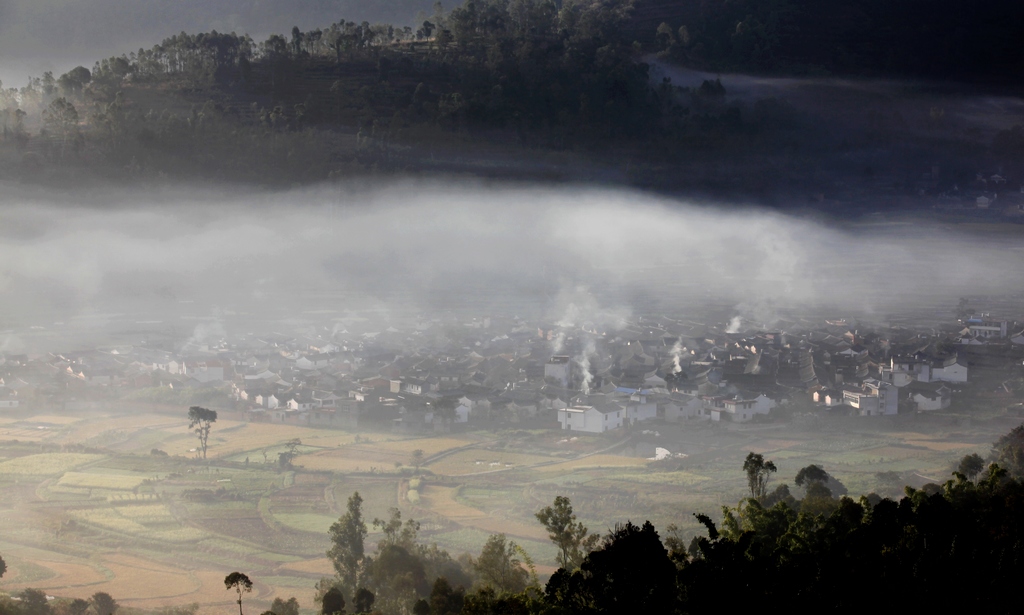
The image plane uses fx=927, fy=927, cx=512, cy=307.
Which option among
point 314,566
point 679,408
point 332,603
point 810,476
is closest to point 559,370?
point 679,408

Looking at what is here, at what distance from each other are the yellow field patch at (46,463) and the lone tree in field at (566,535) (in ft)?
16.2

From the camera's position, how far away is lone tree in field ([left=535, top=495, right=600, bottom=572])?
6.91 m

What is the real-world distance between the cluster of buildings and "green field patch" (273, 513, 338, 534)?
2270mm

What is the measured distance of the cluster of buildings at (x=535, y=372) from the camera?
10695 mm

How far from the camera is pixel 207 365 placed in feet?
38.3

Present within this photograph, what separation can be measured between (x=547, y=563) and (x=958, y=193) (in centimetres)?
1539

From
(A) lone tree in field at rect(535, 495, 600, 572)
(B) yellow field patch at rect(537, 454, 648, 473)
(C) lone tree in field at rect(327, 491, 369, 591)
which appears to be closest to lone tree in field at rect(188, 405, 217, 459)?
(C) lone tree in field at rect(327, 491, 369, 591)

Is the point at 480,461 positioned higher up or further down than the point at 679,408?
further down

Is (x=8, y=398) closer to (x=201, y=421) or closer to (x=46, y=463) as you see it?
(x=46, y=463)

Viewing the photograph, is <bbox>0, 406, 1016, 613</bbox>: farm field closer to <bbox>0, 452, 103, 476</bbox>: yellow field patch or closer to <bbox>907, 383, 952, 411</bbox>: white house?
<bbox>0, 452, 103, 476</bbox>: yellow field patch

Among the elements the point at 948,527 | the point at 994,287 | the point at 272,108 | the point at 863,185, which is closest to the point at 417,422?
the point at 948,527

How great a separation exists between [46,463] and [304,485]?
2.68 metres

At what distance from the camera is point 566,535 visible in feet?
22.9

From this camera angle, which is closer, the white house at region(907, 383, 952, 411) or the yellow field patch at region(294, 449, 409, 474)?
the yellow field patch at region(294, 449, 409, 474)
